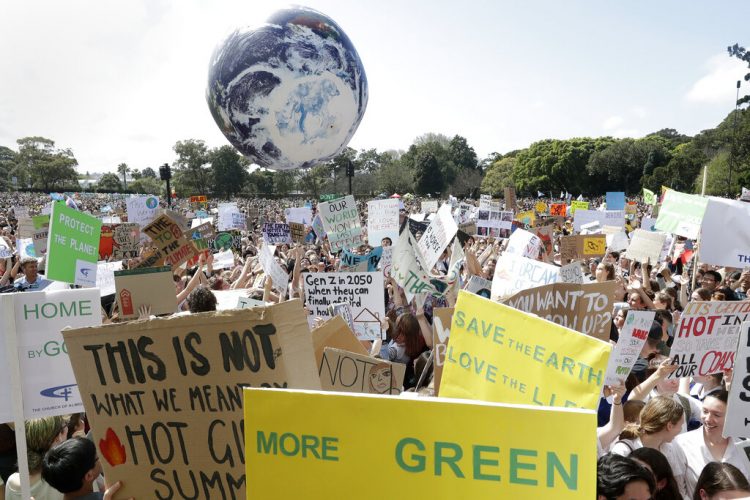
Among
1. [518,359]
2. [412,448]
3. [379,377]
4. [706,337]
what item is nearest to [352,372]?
[379,377]

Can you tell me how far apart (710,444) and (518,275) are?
2.64 m

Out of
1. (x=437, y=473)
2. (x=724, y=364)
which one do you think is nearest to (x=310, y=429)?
(x=437, y=473)

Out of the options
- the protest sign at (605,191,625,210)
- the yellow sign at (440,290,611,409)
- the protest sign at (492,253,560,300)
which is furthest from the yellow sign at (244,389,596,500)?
the protest sign at (605,191,625,210)

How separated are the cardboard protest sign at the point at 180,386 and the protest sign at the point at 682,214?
29.6ft

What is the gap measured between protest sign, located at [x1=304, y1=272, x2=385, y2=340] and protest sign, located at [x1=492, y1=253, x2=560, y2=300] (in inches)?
48.7

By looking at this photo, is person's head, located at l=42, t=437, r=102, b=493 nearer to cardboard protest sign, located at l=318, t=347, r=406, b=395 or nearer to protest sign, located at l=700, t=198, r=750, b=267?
cardboard protest sign, located at l=318, t=347, r=406, b=395

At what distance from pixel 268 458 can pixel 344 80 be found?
4801mm

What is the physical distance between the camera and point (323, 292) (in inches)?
254

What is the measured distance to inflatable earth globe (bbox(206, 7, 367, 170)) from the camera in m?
5.46

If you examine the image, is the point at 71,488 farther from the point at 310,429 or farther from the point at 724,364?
the point at 724,364

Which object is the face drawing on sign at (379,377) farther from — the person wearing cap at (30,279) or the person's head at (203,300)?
the person wearing cap at (30,279)

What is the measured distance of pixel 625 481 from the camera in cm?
273

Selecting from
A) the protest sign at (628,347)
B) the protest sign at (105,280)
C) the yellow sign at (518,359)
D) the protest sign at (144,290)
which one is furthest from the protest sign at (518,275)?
the protest sign at (105,280)

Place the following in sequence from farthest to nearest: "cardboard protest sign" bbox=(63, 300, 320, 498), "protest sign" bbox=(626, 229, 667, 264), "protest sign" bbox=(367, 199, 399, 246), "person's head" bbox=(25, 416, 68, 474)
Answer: "protest sign" bbox=(367, 199, 399, 246) → "protest sign" bbox=(626, 229, 667, 264) → "person's head" bbox=(25, 416, 68, 474) → "cardboard protest sign" bbox=(63, 300, 320, 498)
